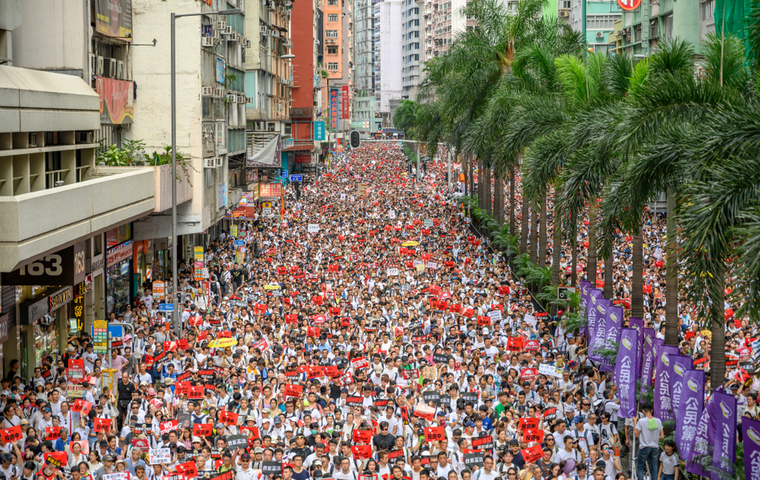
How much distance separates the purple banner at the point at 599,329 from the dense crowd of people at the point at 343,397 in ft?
1.37

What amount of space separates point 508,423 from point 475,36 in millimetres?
26826

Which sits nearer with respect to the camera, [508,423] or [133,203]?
[508,423]

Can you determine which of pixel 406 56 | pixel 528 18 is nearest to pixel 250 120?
pixel 528 18

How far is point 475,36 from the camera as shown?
38906mm

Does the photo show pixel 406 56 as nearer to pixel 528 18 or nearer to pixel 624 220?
pixel 528 18

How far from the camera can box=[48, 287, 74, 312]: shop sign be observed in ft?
68.3

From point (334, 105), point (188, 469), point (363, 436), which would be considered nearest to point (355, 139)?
point (363, 436)

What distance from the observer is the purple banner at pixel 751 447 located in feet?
38.3

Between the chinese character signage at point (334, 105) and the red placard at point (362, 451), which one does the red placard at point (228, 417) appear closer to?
the red placard at point (362, 451)

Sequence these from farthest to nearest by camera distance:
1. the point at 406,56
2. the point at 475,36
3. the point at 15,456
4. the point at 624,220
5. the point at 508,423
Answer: the point at 406,56 < the point at 475,36 < the point at 624,220 < the point at 508,423 < the point at 15,456

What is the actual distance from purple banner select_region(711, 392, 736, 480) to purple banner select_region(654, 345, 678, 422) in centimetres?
225

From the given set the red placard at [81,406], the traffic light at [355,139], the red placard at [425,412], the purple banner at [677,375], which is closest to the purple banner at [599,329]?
the purple banner at [677,375]

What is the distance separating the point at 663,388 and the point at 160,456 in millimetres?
7852

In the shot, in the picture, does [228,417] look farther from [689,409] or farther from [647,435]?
[689,409]
